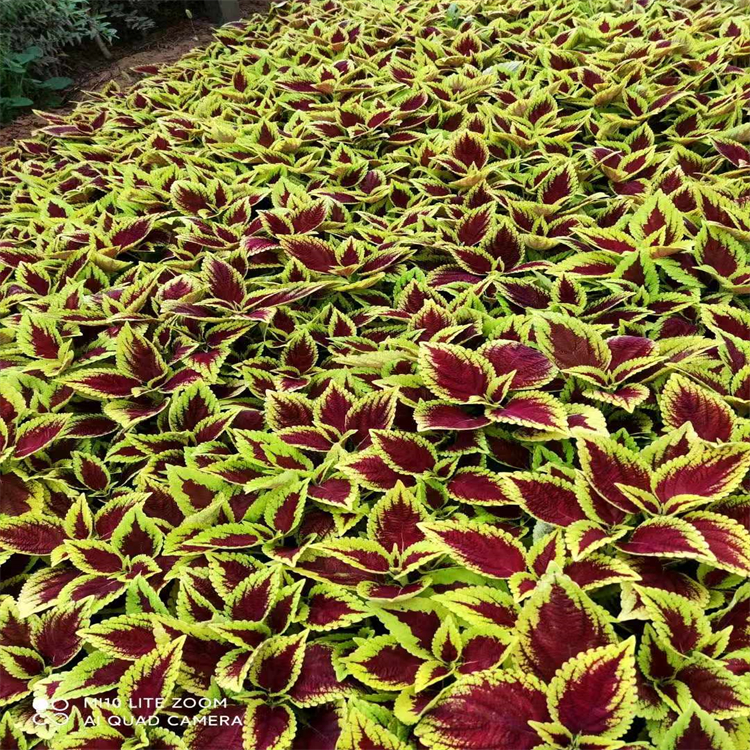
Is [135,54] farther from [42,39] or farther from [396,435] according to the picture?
[396,435]

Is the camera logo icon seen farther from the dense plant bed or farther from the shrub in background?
the shrub in background

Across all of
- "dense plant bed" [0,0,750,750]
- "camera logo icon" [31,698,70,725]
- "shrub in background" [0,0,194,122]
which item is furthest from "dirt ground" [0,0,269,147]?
"camera logo icon" [31,698,70,725]

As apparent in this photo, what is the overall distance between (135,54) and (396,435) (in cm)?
596

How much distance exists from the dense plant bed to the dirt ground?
341 cm

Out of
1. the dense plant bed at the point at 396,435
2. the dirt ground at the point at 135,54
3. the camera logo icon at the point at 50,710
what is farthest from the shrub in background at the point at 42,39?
the camera logo icon at the point at 50,710

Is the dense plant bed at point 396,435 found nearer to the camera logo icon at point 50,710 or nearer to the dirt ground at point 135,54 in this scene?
the camera logo icon at point 50,710

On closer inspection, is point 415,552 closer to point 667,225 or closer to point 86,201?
point 667,225

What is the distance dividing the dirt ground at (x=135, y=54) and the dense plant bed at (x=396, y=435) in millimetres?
3410

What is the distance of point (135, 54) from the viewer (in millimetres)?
6023

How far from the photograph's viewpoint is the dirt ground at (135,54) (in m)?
5.55

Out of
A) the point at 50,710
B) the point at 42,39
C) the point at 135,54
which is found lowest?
the point at 50,710

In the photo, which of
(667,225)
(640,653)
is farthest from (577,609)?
(667,225)

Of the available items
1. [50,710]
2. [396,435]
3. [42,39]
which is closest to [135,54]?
[42,39]

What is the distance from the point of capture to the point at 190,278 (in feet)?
6.36
